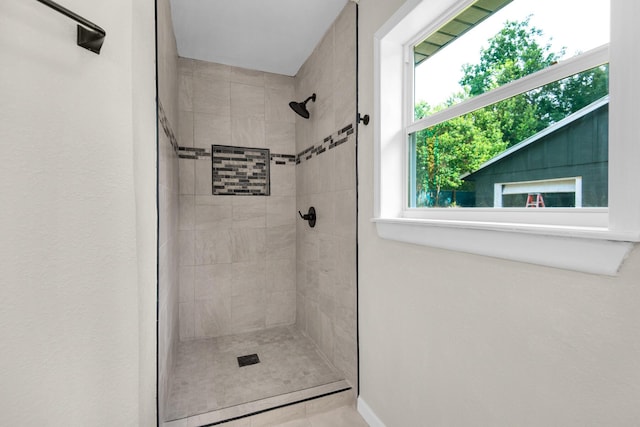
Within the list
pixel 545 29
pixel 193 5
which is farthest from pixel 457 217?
pixel 193 5

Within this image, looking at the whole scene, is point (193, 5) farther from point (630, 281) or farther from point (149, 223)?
point (630, 281)

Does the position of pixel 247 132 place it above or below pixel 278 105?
below

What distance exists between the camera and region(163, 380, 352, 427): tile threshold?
1.45 metres

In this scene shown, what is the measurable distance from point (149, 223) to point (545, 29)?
1405mm

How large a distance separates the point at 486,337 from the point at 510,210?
0.41 m

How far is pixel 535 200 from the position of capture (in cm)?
87

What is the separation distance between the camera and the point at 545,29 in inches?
33.8

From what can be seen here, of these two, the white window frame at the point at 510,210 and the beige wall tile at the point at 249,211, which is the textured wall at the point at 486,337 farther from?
the beige wall tile at the point at 249,211

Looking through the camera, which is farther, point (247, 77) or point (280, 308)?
point (280, 308)

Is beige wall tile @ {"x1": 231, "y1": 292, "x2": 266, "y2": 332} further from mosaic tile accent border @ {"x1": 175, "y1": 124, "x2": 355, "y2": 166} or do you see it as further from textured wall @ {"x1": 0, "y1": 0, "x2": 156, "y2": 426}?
textured wall @ {"x1": 0, "y1": 0, "x2": 156, "y2": 426}

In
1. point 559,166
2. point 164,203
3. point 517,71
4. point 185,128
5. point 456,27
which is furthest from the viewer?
point 185,128

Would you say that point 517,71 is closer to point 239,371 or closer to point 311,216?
point 311,216

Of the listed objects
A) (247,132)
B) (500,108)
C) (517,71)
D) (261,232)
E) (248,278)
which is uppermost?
(247,132)

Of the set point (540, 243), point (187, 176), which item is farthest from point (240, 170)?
point (540, 243)
